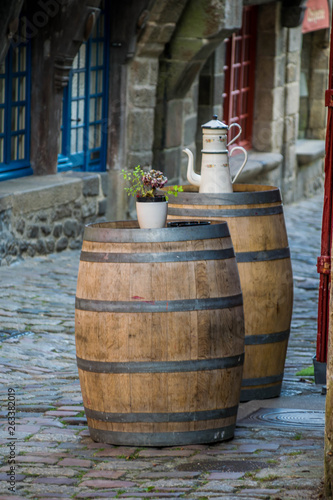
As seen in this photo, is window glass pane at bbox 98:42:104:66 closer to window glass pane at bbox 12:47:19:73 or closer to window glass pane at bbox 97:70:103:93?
window glass pane at bbox 97:70:103:93

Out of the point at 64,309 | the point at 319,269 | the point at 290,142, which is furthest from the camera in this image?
the point at 290,142

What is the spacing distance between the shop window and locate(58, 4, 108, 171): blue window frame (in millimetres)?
2852

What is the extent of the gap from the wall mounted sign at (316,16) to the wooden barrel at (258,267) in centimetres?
979

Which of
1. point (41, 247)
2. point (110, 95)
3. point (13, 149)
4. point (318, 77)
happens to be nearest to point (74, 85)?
point (110, 95)

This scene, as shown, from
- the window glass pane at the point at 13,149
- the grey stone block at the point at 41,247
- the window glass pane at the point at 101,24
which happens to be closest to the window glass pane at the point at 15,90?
the window glass pane at the point at 13,149

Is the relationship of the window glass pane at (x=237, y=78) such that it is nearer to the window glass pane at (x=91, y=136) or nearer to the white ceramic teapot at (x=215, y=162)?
the window glass pane at (x=91, y=136)

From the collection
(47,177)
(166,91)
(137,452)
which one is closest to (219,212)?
(137,452)

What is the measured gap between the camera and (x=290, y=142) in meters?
14.1

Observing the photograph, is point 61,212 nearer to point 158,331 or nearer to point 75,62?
point 75,62

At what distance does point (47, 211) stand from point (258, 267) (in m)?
4.22

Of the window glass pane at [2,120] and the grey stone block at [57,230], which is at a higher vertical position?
the window glass pane at [2,120]

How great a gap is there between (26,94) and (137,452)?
17.8ft

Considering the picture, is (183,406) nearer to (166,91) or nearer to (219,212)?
(219,212)

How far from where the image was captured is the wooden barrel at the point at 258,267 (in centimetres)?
464
